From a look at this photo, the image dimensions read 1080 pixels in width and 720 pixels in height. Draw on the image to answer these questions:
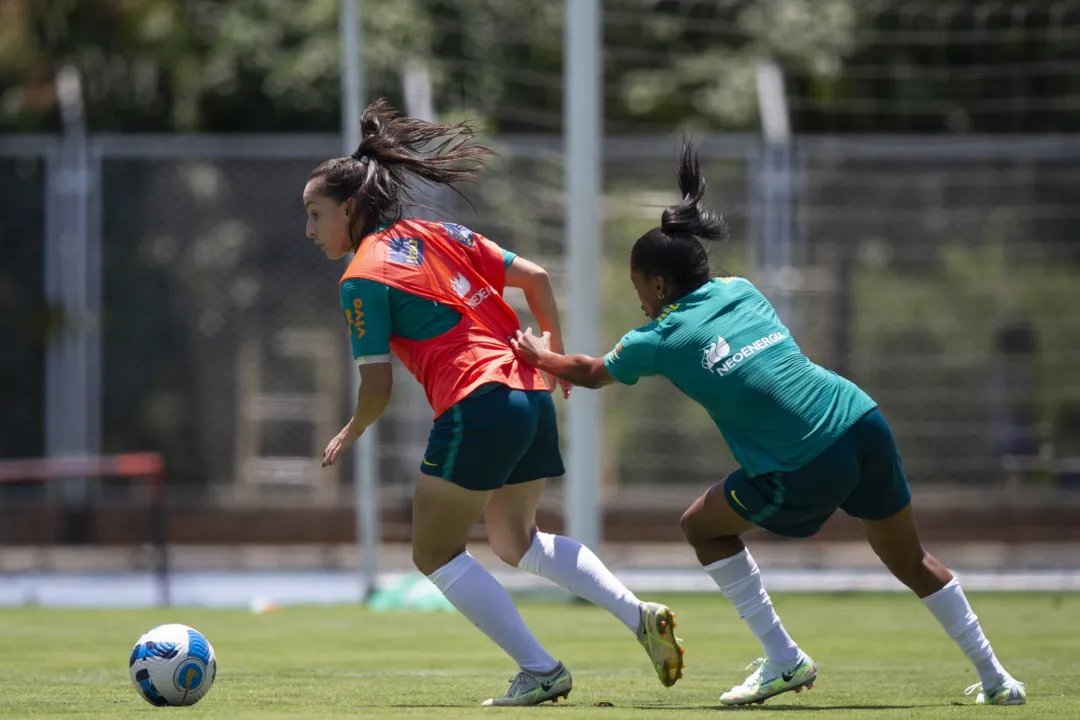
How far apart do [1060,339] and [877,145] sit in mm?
2387

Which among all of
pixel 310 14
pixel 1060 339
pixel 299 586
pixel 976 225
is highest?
pixel 310 14

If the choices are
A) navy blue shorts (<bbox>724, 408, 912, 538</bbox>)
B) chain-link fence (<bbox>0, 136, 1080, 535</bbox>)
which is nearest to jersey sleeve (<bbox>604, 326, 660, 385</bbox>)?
navy blue shorts (<bbox>724, 408, 912, 538</bbox>)

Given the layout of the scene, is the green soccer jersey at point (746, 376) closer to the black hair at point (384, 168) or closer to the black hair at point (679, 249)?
the black hair at point (679, 249)

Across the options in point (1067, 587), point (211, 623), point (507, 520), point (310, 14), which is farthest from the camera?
point (310, 14)

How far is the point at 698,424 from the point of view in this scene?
576 inches

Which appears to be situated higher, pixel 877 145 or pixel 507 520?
pixel 877 145

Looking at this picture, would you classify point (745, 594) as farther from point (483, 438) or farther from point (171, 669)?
point (171, 669)

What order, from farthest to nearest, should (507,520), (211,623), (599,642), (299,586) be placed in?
1. (299,586)
2. (211,623)
3. (599,642)
4. (507,520)

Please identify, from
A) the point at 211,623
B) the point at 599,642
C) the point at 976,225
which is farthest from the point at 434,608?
the point at 976,225

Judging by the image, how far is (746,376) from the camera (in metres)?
5.46

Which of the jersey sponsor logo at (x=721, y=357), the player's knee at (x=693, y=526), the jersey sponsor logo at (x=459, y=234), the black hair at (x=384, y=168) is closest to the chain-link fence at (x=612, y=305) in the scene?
the black hair at (x=384, y=168)

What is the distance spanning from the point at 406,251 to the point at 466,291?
26cm

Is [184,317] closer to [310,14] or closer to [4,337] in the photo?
[4,337]

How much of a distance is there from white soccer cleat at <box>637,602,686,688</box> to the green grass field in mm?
118
